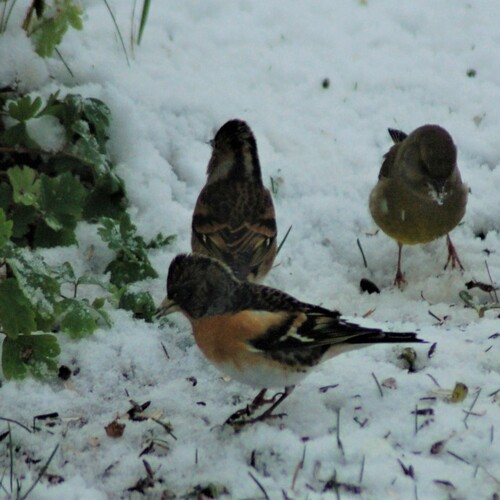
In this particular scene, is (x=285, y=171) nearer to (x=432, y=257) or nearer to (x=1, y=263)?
(x=432, y=257)

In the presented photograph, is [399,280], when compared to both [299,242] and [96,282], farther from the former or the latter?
[96,282]

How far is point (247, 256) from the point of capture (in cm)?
548

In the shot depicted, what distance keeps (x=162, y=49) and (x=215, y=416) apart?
Answer: 132 inches

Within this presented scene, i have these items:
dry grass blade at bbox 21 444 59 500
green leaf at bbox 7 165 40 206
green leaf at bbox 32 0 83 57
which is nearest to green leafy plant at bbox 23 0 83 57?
green leaf at bbox 32 0 83 57

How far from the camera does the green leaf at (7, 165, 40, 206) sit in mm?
4762

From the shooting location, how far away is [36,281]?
434 centimetres

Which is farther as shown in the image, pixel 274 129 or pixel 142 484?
pixel 274 129

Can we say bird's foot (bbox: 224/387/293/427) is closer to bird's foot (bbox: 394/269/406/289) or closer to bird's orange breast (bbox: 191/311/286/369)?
bird's orange breast (bbox: 191/311/286/369)

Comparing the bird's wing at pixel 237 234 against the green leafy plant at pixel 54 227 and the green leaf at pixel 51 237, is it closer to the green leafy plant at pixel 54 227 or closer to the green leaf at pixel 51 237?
the green leafy plant at pixel 54 227

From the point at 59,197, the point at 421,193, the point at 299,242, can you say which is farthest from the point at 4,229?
the point at 421,193

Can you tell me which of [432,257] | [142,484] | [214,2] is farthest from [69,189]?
[214,2]

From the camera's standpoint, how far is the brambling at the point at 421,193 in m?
5.89

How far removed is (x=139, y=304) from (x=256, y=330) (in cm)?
124

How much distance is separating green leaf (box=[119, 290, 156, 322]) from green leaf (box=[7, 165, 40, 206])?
0.70 m
